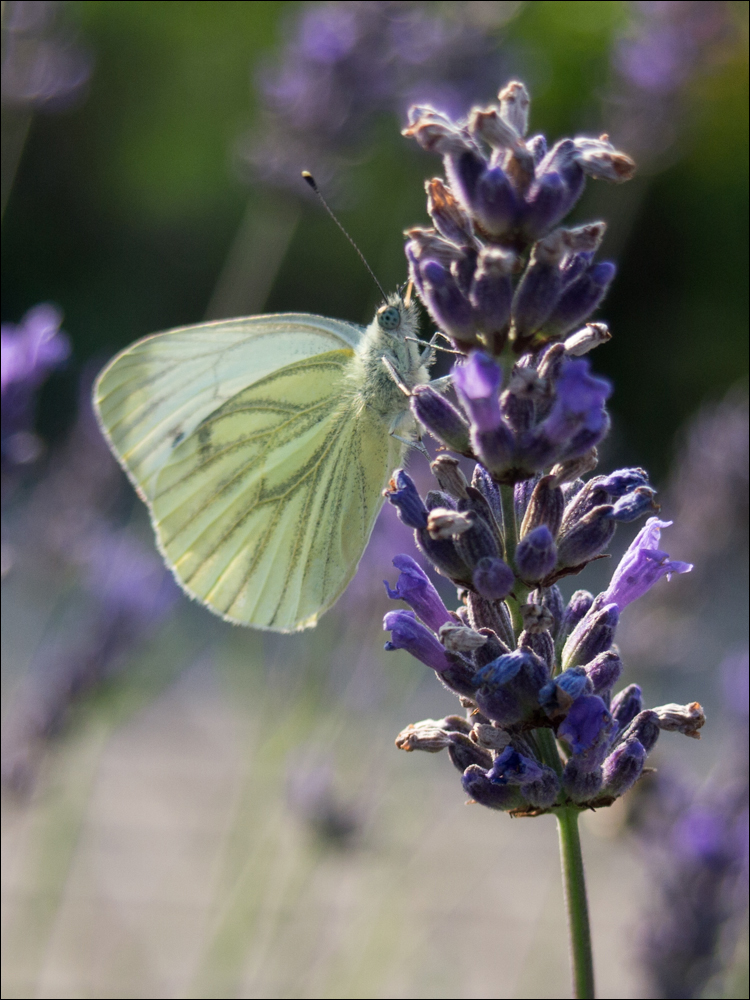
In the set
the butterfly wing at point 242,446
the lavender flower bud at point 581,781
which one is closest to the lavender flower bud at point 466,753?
the lavender flower bud at point 581,781

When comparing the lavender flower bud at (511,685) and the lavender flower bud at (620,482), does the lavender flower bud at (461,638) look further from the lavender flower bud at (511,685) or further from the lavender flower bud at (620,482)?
the lavender flower bud at (620,482)

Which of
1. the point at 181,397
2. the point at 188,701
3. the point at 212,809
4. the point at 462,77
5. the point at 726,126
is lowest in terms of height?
the point at 188,701

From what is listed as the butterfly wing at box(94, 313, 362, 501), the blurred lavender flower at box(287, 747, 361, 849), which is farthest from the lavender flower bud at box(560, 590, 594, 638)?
the blurred lavender flower at box(287, 747, 361, 849)

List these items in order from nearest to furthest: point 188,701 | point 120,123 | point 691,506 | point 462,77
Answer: point 691,506, point 462,77, point 188,701, point 120,123

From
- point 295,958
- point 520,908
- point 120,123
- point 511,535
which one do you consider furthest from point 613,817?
point 120,123

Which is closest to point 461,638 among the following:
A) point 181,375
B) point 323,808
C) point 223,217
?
point 181,375

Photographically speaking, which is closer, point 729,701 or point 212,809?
point 729,701

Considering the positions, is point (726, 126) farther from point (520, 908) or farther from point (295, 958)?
point (295, 958)

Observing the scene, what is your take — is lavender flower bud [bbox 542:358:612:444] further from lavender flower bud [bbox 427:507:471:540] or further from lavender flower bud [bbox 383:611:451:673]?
lavender flower bud [bbox 383:611:451:673]
